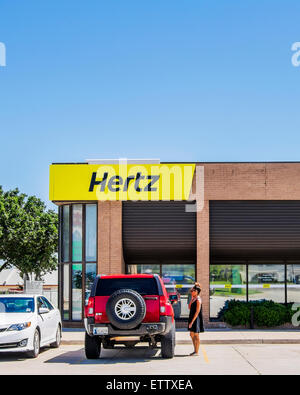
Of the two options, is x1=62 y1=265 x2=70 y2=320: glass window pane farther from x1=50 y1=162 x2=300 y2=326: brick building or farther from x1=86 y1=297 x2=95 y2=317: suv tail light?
x1=86 y1=297 x2=95 y2=317: suv tail light

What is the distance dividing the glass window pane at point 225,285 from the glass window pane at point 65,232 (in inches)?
212

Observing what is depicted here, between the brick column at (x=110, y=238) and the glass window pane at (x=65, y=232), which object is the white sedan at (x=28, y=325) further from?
the glass window pane at (x=65, y=232)

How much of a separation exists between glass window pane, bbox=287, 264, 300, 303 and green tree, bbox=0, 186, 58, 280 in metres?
39.7

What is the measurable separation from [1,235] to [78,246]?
37808mm

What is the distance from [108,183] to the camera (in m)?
25.2

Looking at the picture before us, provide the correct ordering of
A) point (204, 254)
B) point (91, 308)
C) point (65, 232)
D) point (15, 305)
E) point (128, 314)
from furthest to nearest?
1. point (65, 232)
2. point (204, 254)
3. point (15, 305)
4. point (91, 308)
5. point (128, 314)

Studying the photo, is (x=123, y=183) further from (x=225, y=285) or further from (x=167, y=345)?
(x=167, y=345)

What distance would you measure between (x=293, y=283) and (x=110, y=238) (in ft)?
23.4

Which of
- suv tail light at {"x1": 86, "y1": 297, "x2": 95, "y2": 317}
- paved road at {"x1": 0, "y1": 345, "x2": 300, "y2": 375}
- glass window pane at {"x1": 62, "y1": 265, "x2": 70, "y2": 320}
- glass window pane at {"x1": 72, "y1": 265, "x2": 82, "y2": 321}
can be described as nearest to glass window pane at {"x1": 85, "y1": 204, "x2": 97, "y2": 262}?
glass window pane at {"x1": 72, "y1": 265, "x2": 82, "y2": 321}

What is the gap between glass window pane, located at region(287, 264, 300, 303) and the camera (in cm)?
2641

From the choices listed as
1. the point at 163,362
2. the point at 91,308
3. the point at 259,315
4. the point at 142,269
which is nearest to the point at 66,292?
the point at 142,269

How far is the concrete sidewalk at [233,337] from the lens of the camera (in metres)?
20.5

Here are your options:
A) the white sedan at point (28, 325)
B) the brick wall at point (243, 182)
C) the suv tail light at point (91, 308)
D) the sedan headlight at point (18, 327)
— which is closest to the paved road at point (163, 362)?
the white sedan at point (28, 325)
